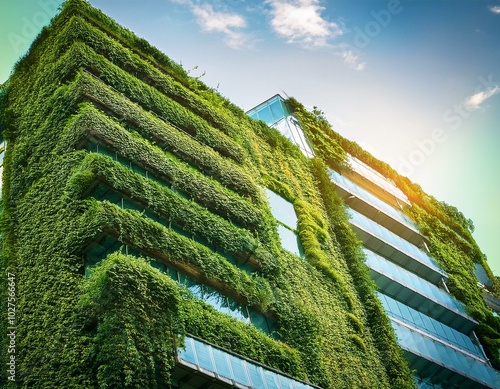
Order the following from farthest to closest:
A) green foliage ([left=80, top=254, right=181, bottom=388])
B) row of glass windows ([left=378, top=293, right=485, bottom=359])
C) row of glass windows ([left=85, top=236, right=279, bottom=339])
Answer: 1. row of glass windows ([left=378, top=293, right=485, bottom=359])
2. row of glass windows ([left=85, top=236, right=279, bottom=339])
3. green foliage ([left=80, top=254, right=181, bottom=388])

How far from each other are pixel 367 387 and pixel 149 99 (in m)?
16.9

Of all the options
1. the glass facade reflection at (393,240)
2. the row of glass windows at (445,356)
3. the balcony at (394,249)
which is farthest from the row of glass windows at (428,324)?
the glass facade reflection at (393,240)

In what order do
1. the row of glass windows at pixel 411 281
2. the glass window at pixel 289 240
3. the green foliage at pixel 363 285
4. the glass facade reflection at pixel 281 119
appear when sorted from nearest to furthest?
the green foliage at pixel 363 285, the glass window at pixel 289 240, the row of glass windows at pixel 411 281, the glass facade reflection at pixel 281 119

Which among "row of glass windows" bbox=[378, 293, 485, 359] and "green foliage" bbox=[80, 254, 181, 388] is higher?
"row of glass windows" bbox=[378, 293, 485, 359]

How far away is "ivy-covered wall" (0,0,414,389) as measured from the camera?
1778cm

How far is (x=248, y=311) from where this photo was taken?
2375 cm

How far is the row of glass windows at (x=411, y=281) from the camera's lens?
36156 millimetres

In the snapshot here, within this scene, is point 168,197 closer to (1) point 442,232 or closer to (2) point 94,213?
(2) point 94,213

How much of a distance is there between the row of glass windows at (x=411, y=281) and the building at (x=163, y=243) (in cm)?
38

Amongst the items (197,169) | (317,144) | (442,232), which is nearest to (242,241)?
(197,169)

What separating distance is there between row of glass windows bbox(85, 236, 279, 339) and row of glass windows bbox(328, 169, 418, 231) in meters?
17.9

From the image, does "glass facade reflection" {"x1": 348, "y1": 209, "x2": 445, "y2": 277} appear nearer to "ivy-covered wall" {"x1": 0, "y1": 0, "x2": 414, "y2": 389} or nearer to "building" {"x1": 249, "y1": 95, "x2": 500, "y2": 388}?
"building" {"x1": 249, "y1": 95, "x2": 500, "y2": 388}

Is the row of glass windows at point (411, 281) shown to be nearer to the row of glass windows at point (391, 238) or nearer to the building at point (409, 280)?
the building at point (409, 280)

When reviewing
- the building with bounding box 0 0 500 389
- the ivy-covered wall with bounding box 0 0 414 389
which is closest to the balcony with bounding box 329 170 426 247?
the building with bounding box 0 0 500 389
